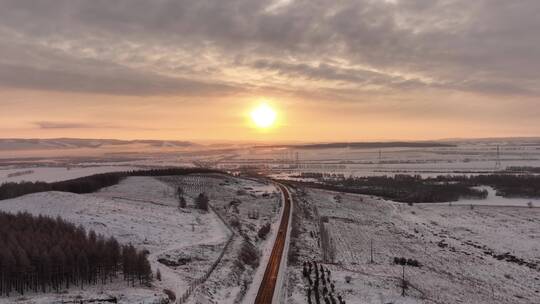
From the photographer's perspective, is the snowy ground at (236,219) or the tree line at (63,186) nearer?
the snowy ground at (236,219)

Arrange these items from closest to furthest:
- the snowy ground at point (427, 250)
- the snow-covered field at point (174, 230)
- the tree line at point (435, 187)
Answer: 1. the snow-covered field at point (174, 230)
2. the snowy ground at point (427, 250)
3. the tree line at point (435, 187)

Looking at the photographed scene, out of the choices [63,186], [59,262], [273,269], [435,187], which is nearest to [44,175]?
[63,186]

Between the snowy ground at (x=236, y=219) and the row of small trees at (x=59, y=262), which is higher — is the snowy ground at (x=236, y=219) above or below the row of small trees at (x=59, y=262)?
below

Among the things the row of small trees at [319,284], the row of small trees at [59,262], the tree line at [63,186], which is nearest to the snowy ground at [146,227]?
the row of small trees at [59,262]

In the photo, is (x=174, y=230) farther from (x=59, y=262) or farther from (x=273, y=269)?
(x=59, y=262)

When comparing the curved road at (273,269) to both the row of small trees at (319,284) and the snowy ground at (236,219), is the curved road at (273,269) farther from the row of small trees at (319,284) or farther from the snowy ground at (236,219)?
the row of small trees at (319,284)

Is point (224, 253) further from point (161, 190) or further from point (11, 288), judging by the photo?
point (161, 190)
